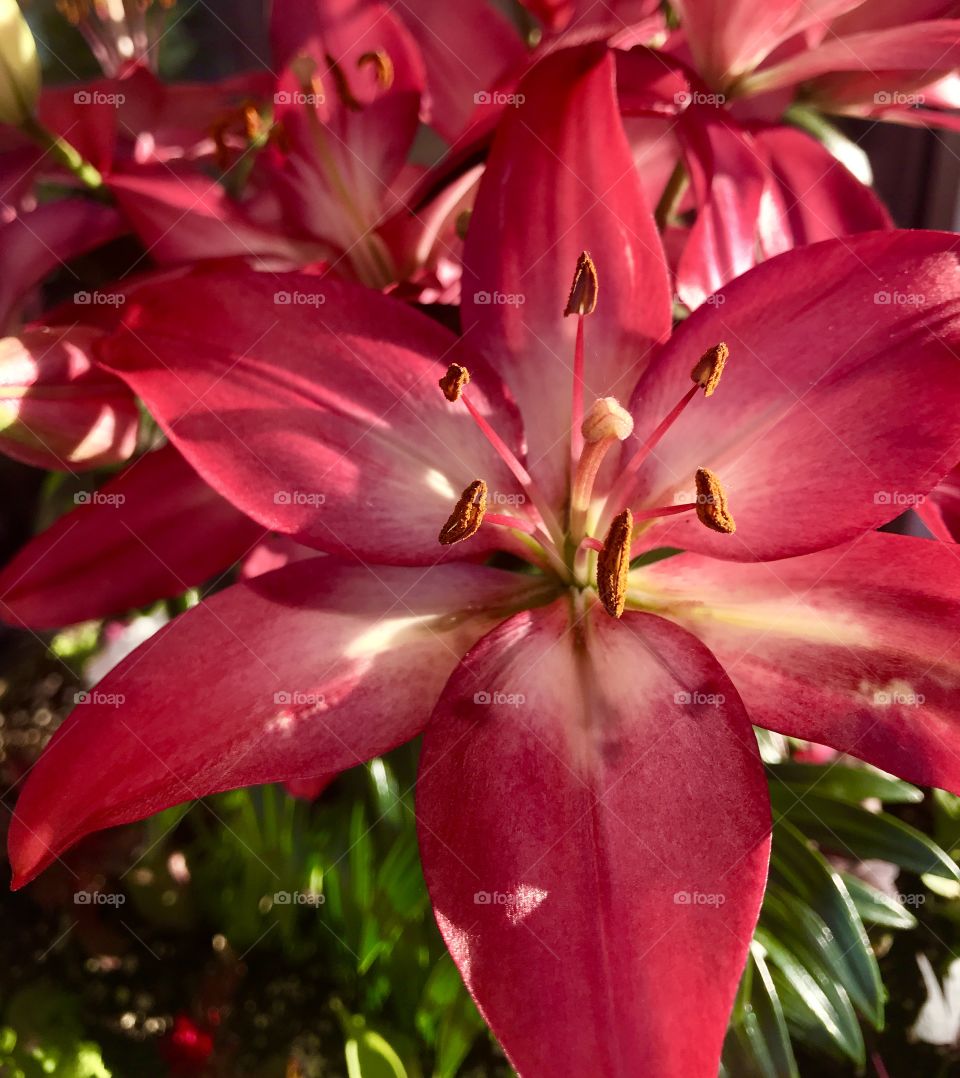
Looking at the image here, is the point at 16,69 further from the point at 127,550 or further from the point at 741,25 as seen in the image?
the point at 741,25

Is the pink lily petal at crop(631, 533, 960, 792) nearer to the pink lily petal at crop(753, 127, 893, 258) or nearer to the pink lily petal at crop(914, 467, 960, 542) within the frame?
the pink lily petal at crop(914, 467, 960, 542)

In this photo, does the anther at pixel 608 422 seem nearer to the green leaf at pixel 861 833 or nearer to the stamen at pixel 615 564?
the stamen at pixel 615 564

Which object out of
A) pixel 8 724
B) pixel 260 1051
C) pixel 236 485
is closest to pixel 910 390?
pixel 236 485

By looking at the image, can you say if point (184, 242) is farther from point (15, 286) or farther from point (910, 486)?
point (910, 486)

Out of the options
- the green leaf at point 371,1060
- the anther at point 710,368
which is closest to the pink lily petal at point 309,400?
the anther at point 710,368

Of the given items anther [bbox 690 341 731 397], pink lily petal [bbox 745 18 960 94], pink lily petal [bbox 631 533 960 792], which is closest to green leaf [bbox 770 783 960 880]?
pink lily petal [bbox 631 533 960 792]

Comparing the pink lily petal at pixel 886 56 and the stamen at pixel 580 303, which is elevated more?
the pink lily petal at pixel 886 56
